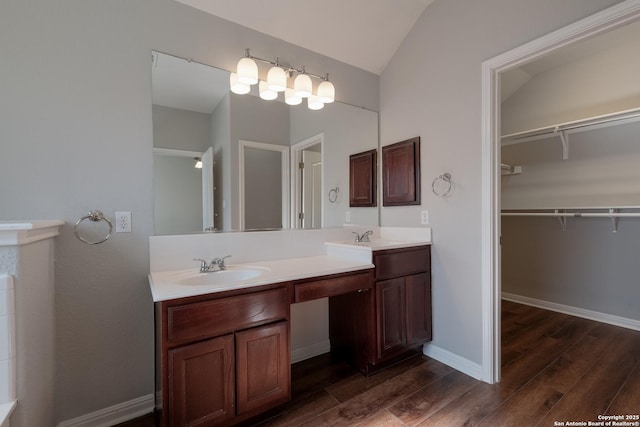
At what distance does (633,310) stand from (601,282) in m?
0.31

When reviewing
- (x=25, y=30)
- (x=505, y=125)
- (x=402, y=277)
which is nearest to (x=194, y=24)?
(x=25, y=30)

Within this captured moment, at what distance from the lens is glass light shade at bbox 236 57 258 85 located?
5.96 ft

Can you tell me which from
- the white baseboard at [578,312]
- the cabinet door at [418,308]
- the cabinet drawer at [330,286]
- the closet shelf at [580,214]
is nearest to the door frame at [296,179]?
the cabinet drawer at [330,286]

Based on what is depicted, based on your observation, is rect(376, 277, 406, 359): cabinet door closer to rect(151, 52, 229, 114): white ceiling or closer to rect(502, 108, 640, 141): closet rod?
rect(151, 52, 229, 114): white ceiling

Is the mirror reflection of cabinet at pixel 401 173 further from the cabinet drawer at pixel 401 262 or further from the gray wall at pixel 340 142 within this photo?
the cabinet drawer at pixel 401 262

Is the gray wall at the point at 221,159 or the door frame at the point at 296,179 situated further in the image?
the door frame at the point at 296,179

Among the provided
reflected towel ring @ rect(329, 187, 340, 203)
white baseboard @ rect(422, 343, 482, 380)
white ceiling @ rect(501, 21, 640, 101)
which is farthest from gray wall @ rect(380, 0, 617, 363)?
reflected towel ring @ rect(329, 187, 340, 203)

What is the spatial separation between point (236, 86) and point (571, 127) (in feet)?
9.95

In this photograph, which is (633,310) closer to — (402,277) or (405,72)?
(402,277)

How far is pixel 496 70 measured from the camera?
6.06 feet

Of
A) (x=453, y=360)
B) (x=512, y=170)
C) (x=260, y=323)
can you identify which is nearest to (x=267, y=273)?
(x=260, y=323)

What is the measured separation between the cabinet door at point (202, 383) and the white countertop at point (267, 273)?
0.25 metres

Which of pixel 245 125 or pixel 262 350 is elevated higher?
pixel 245 125

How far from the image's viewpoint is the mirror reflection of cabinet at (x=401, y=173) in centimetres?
233
